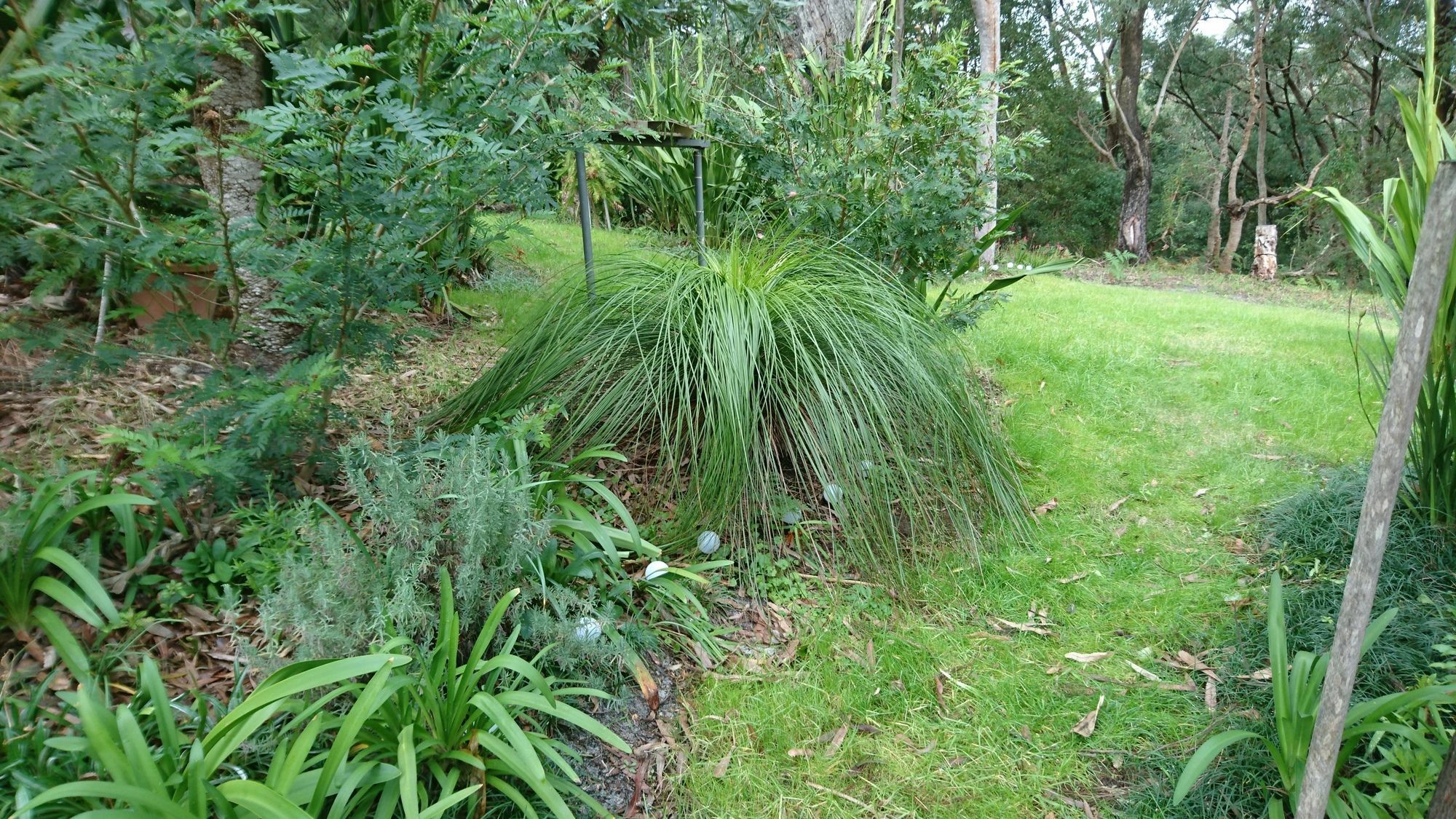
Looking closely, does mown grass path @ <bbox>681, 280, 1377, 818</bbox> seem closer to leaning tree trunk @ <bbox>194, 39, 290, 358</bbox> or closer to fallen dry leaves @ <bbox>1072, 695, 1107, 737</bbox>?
fallen dry leaves @ <bbox>1072, 695, 1107, 737</bbox>

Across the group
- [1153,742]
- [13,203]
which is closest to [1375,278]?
[1153,742]

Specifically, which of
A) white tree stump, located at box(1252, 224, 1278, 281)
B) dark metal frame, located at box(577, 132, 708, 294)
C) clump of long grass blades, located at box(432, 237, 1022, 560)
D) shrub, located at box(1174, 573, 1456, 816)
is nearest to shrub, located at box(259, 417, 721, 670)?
clump of long grass blades, located at box(432, 237, 1022, 560)

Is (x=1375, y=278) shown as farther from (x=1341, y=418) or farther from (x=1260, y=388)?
(x=1260, y=388)

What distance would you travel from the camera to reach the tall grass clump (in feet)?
6.28

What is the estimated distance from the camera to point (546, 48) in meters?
2.22

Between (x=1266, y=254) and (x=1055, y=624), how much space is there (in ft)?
39.5

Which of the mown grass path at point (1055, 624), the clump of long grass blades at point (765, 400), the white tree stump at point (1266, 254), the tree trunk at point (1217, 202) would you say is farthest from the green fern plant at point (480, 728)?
the tree trunk at point (1217, 202)

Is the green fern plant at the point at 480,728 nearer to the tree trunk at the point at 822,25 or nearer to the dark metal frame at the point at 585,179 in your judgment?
the dark metal frame at the point at 585,179

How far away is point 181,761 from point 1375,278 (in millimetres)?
3085

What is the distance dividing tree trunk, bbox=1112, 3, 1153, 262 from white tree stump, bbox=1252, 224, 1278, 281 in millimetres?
1713

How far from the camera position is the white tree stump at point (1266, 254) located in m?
11.6

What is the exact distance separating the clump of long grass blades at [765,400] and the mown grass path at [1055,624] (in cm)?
29

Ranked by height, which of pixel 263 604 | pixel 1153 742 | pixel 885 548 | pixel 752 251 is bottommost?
pixel 1153 742

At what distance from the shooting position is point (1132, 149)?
13773mm
